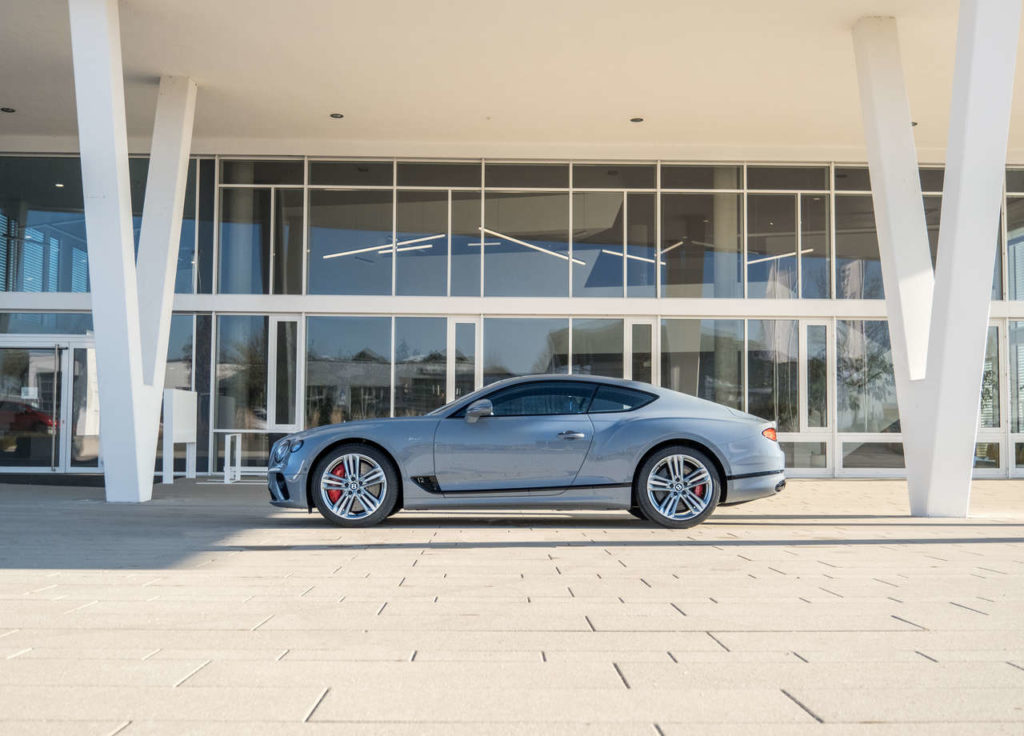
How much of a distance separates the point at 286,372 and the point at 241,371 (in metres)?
0.78

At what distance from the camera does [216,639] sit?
14.6 feet

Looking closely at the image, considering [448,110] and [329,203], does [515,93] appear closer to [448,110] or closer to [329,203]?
[448,110]

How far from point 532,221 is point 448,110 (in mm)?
2948

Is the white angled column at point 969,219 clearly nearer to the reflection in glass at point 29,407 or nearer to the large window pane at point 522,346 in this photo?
the large window pane at point 522,346

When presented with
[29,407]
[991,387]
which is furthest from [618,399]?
[29,407]

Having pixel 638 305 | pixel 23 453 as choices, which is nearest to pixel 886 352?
pixel 638 305

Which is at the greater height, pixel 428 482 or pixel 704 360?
pixel 704 360

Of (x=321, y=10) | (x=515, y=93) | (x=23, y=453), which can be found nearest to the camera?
(x=321, y=10)

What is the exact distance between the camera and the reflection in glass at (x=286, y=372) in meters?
17.5

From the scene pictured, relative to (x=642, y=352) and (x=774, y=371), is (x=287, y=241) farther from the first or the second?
(x=774, y=371)

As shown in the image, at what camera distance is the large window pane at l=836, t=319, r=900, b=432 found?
1783 centimetres

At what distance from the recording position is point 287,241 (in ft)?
58.7

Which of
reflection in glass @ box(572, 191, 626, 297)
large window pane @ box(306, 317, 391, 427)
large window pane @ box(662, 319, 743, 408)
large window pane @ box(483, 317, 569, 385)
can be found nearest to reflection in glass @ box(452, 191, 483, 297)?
large window pane @ box(483, 317, 569, 385)

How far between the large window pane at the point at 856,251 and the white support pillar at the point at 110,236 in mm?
12002
